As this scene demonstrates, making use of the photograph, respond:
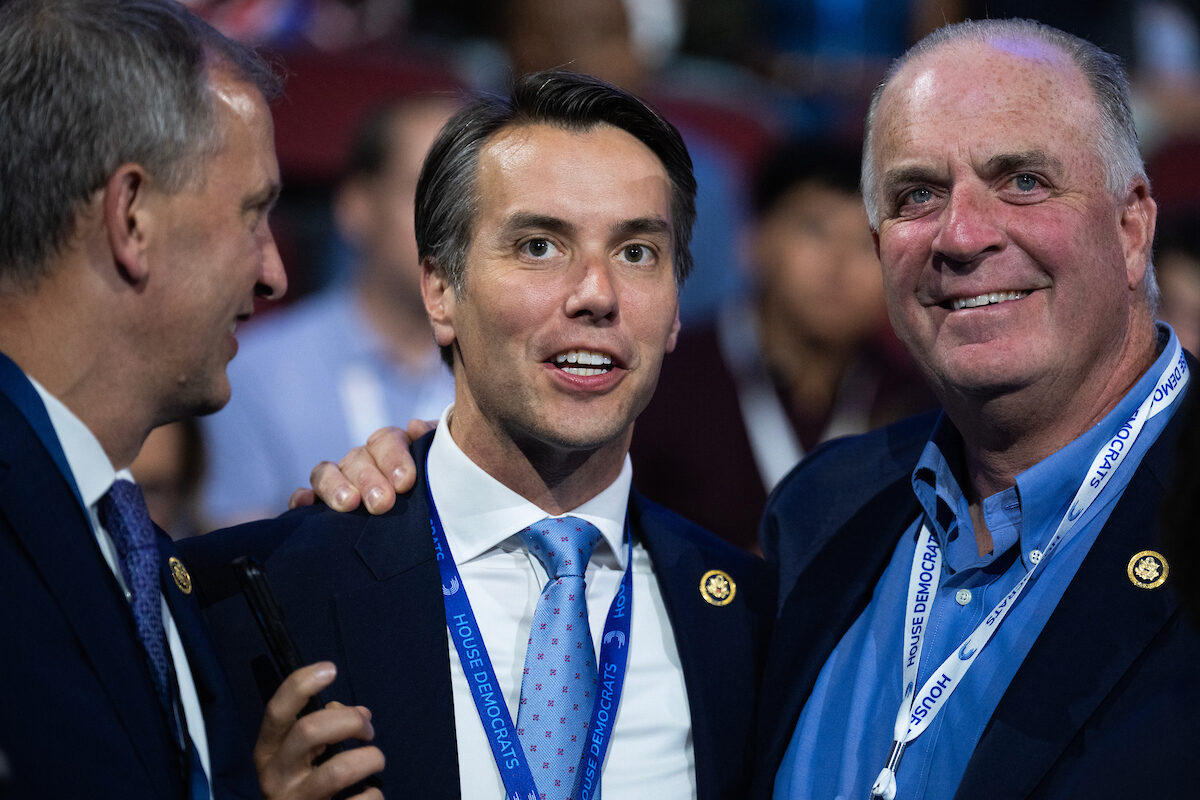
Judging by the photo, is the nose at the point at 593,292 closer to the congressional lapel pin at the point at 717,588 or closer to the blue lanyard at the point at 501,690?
the blue lanyard at the point at 501,690

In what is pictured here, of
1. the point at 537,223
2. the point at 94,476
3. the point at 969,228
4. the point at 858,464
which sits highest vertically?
the point at 537,223

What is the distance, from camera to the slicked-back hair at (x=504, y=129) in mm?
3359

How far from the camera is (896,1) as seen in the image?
26.5 feet

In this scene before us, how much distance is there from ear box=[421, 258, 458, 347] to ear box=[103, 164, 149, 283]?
3.38 feet

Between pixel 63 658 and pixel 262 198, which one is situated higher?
pixel 262 198

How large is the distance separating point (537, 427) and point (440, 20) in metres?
4.58

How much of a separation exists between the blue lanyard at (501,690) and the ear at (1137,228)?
137cm

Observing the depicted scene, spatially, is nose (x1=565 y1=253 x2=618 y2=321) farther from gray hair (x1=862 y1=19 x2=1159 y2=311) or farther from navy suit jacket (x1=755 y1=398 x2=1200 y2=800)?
navy suit jacket (x1=755 y1=398 x2=1200 y2=800)

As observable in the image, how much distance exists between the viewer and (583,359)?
319 centimetres

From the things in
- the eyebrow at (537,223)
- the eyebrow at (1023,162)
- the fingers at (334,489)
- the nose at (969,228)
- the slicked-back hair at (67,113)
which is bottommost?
the fingers at (334,489)

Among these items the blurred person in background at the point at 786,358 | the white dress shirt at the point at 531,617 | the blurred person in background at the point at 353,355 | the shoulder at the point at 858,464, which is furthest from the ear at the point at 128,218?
the blurred person in background at the point at 786,358

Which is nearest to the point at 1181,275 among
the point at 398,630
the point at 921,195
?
the point at 921,195

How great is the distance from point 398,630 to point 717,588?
2.69 feet

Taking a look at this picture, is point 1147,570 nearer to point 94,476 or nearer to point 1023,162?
point 1023,162
